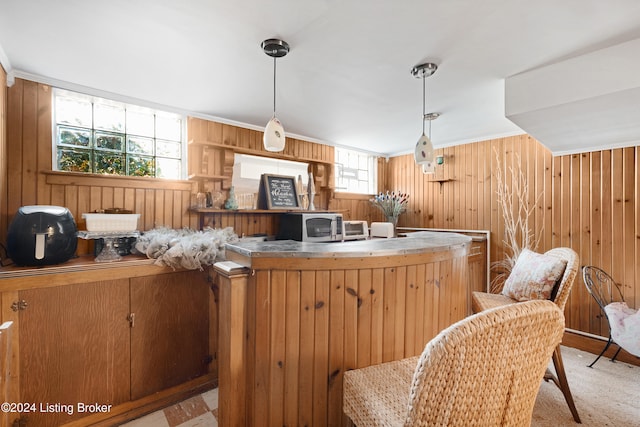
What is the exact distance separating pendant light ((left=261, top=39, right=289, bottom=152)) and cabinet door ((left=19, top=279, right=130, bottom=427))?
1261 mm

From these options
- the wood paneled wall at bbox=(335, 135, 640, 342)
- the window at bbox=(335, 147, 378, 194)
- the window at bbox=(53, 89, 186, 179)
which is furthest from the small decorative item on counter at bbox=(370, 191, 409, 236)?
the window at bbox=(53, 89, 186, 179)

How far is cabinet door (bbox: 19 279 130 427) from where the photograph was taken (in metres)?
1.56

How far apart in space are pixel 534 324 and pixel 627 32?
70.8 inches

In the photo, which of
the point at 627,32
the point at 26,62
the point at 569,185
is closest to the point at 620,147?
the point at 569,185

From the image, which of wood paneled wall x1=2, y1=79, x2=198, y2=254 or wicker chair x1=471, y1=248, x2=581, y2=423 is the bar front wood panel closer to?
wicker chair x1=471, y1=248, x2=581, y2=423

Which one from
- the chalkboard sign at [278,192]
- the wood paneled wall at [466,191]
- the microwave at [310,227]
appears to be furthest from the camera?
the chalkboard sign at [278,192]

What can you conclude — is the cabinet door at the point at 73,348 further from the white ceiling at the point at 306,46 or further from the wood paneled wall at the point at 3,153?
the white ceiling at the point at 306,46

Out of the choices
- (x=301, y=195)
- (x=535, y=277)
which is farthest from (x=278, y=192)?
(x=535, y=277)

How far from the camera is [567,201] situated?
2.98 meters

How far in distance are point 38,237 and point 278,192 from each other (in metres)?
1.98

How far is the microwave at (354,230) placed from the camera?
3430 millimetres

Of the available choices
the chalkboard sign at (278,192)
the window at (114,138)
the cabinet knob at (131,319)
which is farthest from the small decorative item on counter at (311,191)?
the cabinet knob at (131,319)

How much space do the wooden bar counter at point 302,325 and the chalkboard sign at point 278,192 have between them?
1.78 meters

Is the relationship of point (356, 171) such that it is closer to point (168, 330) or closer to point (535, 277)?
point (535, 277)
